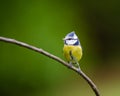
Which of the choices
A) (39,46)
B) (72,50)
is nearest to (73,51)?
(72,50)

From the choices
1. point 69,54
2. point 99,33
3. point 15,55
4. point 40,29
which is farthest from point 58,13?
point 69,54

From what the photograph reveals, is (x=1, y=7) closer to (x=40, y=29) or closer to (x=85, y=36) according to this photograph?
(x=40, y=29)

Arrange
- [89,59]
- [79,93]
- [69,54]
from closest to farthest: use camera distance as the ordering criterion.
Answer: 1. [69,54]
2. [79,93]
3. [89,59]

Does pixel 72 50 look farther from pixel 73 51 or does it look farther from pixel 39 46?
pixel 39 46

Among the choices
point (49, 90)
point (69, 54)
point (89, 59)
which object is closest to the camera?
point (69, 54)

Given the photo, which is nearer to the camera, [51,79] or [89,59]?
[51,79]

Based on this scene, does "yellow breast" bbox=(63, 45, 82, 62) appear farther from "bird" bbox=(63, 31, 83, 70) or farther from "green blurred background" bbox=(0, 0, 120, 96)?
"green blurred background" bbox=(0, 0, 120, 96)

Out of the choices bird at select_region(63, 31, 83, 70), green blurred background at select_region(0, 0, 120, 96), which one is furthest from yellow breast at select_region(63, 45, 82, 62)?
green blurred background at select_region(0, 0, 120, 96)

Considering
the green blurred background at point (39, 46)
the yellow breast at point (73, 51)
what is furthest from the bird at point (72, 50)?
the green blurred background at point (39, 46)
